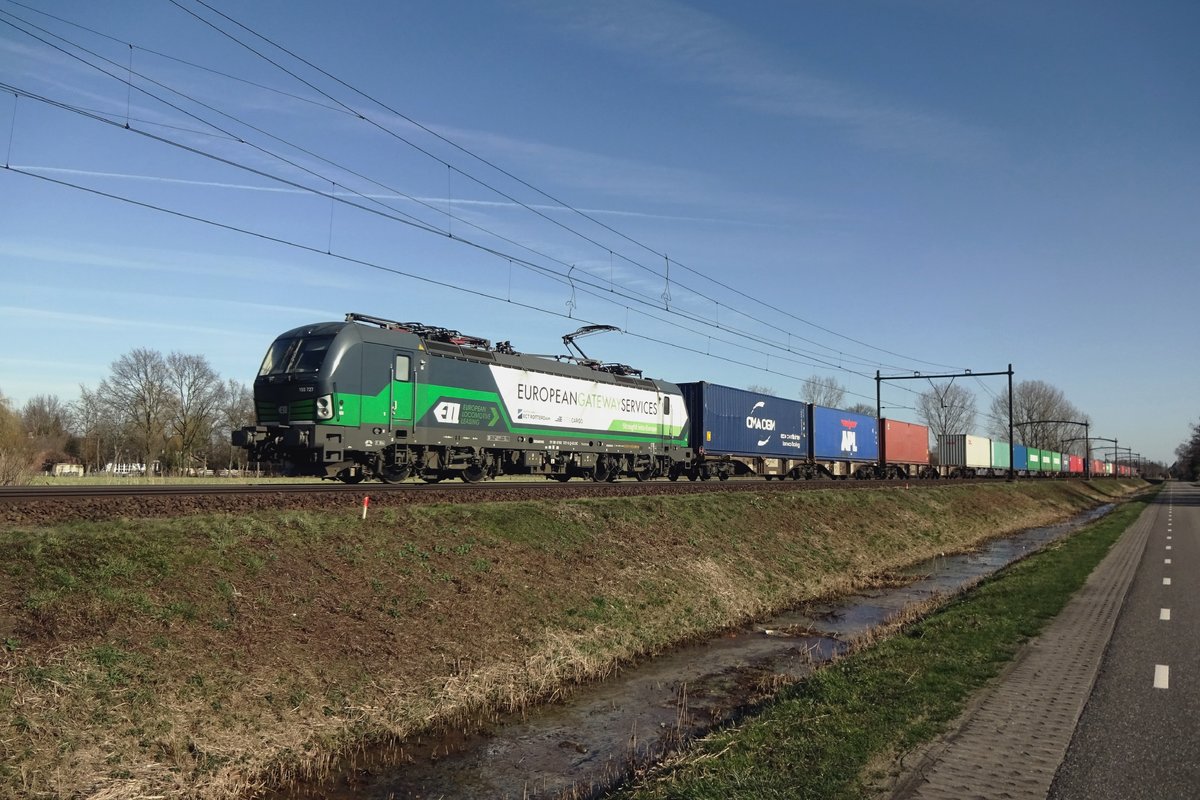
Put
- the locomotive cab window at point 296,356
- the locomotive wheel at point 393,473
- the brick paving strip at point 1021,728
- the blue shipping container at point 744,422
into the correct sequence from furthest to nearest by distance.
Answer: the blue shipping container at point 744,422 < the locomotive wheel at point 393,473 < the locomotive cab window at point 296,356 < the brick paving strip at point 1021,728

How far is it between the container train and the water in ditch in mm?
9758

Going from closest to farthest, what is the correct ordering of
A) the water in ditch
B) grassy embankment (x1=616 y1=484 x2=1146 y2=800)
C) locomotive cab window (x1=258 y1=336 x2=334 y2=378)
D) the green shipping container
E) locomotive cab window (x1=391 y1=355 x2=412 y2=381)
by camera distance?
grassy embankment (x1=616 y1=484 x2=1146 y2=800) → the water in ditch → locomotive cab window (x1=258 y1=336 x2=334 y2=378) → locomotive cab window (x1=391 y1=355 x2=412 y2=381) → the green shipping container

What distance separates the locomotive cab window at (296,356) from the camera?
18.5m

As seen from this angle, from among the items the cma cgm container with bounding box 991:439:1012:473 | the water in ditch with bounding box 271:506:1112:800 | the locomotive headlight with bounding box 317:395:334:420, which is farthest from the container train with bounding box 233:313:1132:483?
the cma cgm container with bounding box 991:439:1012:473

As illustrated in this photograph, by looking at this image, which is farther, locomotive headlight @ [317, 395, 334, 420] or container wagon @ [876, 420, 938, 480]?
container wagon @ [876, 420, 938, 480]

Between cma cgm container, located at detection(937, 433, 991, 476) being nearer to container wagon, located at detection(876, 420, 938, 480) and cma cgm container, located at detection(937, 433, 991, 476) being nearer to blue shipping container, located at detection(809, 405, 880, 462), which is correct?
container wagon, located at detection(876, 420, 938, 480)

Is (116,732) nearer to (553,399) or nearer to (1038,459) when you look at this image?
(553,399)

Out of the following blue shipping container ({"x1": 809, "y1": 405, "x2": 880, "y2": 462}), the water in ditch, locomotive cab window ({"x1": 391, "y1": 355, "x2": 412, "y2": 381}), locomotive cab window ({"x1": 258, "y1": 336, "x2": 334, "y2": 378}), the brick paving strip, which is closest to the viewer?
the brick paving strip

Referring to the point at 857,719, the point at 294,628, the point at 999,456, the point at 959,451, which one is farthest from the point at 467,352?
the point at 999,456

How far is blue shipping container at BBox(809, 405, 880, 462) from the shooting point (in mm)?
44531

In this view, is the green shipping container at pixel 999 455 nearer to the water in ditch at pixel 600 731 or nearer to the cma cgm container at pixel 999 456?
the cma cgm container at pixel 999 456

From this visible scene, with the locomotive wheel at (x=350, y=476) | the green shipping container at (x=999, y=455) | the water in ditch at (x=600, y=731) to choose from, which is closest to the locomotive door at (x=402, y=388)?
the locomotive wheel at (x=350, y=476)

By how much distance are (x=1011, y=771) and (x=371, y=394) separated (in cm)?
1605

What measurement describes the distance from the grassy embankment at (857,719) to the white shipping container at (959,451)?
5807 cm
